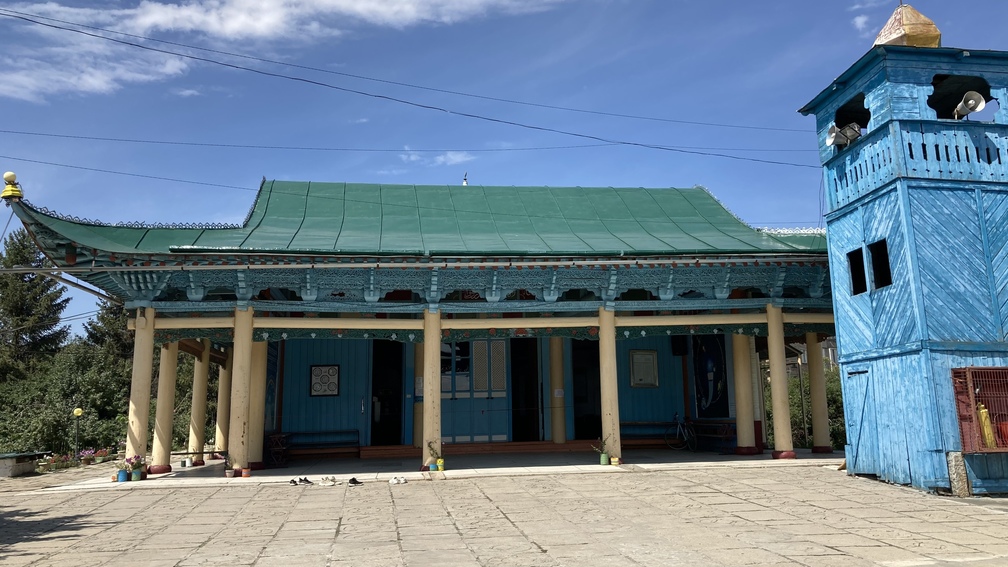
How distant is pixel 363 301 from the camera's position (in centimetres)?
1389

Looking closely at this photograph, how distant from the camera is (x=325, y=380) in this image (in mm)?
17062

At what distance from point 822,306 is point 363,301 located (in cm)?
948

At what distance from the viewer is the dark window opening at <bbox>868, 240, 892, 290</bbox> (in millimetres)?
11816

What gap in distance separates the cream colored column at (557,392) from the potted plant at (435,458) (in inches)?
176

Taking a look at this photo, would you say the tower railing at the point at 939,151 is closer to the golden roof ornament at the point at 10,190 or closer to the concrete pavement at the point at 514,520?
the concrete pavement at the point at 514,520

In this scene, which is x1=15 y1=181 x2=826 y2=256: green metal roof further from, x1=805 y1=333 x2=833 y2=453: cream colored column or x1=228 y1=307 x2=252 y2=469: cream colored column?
x1=805 y1=333 x2=833 y2=453: cream colored column

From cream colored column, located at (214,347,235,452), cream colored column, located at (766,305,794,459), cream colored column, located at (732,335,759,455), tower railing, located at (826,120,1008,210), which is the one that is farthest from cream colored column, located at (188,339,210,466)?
tower railing, located at (826,120,1008,210)

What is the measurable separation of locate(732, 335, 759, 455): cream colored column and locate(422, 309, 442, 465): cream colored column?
6.66 meters

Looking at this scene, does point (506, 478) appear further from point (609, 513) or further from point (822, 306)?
point (822, 306)

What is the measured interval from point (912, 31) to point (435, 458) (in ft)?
36.2

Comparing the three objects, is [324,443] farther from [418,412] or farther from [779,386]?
[779,386]

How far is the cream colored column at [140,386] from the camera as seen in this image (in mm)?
12758

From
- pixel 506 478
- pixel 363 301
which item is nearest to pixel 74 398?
pixel 363 301

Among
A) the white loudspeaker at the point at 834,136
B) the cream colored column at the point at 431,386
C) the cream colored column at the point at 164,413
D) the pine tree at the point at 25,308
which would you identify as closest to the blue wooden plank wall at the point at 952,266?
the white loudspeaker at the point at 834,136
